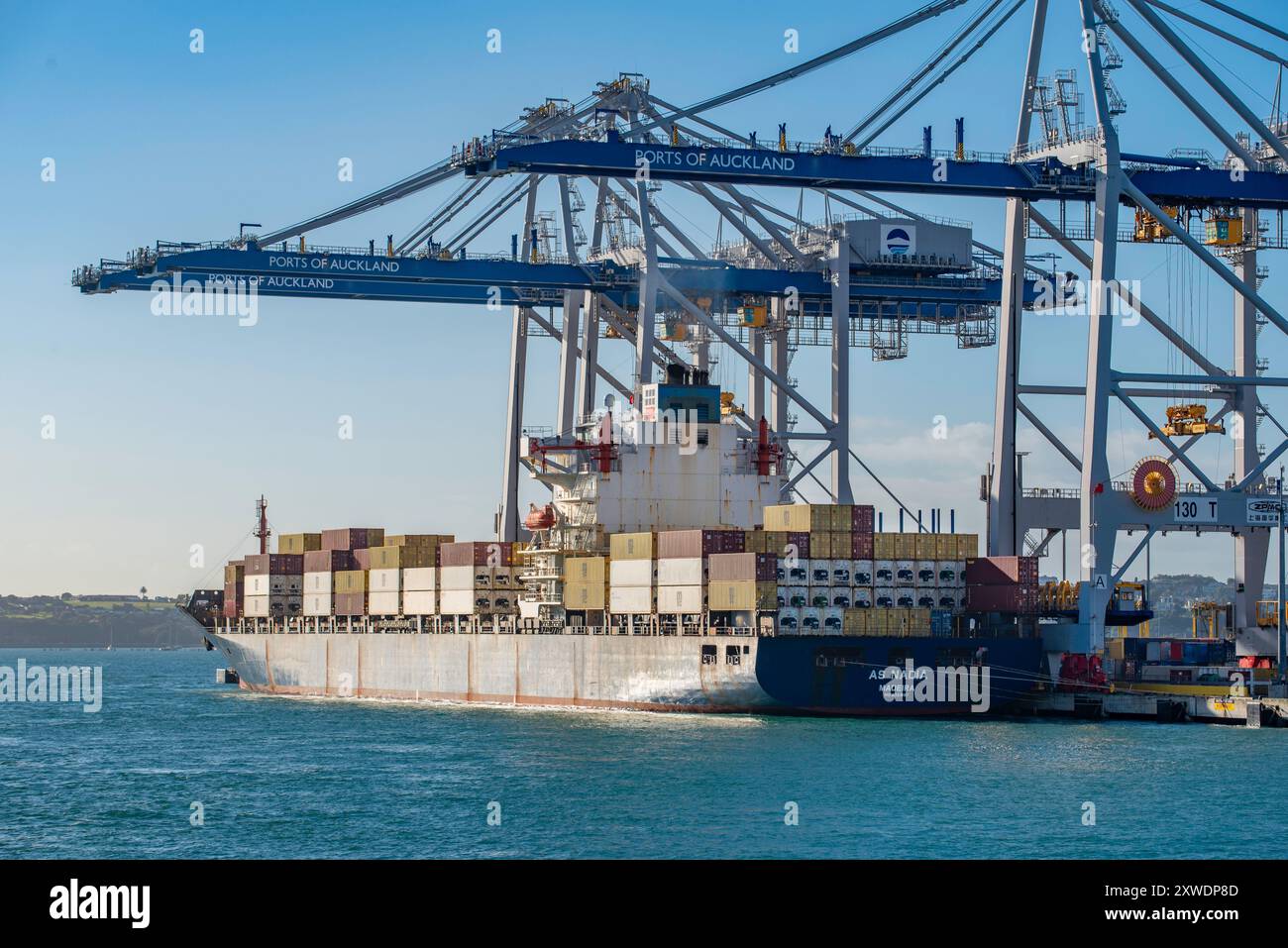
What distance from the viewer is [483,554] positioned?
6988cm

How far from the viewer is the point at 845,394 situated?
65.4m

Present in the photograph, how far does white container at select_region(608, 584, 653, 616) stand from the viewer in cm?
5712

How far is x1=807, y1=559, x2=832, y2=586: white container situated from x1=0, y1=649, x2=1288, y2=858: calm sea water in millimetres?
4467

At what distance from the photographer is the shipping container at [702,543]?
2160 inches

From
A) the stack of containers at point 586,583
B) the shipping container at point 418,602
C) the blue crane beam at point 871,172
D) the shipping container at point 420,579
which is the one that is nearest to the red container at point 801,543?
the stack of containers at point 586,583

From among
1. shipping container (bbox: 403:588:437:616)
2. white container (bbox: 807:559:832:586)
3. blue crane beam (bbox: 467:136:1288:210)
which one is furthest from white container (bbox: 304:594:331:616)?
white container (bbox: 807:559:832:586)

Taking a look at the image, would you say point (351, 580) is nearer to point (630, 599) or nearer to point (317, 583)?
point (317, 583)

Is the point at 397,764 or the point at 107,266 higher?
the point at 107,266

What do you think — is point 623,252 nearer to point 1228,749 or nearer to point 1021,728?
point 1021,728

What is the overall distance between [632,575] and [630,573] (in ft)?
0.59

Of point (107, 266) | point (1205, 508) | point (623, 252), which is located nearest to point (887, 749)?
point (1205, 508)

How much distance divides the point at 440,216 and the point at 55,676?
275 feet

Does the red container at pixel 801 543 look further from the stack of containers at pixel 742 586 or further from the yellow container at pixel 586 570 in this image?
the yellow container at pixel 586 570

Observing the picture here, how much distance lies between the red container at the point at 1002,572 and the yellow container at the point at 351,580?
32.3 metres
